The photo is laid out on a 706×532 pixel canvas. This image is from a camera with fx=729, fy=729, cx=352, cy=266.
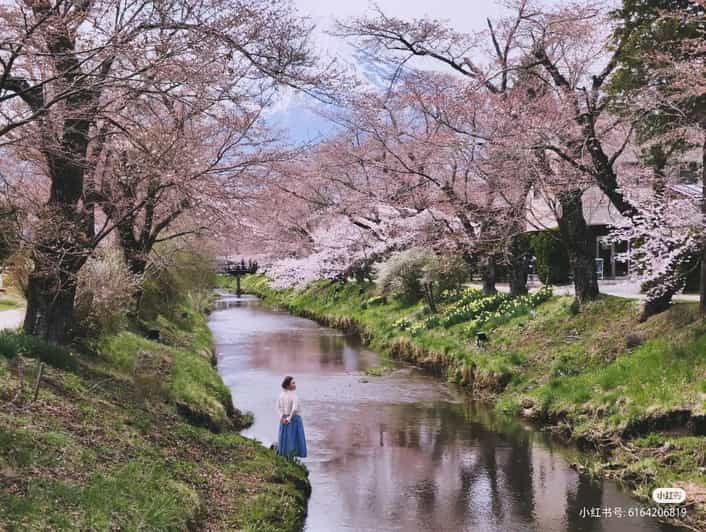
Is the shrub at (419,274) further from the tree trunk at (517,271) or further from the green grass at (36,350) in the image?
the green grass at (36,350)

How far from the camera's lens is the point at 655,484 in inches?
348

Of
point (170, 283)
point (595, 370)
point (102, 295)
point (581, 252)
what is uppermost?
point (581, 252)

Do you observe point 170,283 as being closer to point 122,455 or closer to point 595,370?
point 595,370

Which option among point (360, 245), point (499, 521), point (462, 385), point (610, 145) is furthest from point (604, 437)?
point (360, 245)

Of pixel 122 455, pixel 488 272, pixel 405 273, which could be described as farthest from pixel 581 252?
pixel 122 455

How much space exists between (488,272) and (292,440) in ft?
40.2

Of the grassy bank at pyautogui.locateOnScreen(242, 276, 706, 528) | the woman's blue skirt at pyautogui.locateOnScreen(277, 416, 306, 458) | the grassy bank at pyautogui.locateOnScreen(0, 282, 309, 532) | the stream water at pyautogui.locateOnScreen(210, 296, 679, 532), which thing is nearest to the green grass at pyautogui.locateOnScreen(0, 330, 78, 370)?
the grassy bank at pyautogui.locateOnScreen(0, 282, 309, 532)

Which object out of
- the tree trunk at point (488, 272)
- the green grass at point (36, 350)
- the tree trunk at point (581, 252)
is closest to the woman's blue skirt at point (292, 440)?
the green grass at point (36, 350)

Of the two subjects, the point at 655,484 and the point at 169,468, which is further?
the point at 655,484

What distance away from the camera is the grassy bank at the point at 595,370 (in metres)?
9.52

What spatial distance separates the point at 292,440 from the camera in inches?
376

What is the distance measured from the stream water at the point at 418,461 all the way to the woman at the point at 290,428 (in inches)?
19.4

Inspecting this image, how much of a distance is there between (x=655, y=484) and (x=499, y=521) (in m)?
2.17

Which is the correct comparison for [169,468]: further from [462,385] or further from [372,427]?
[462,385]
